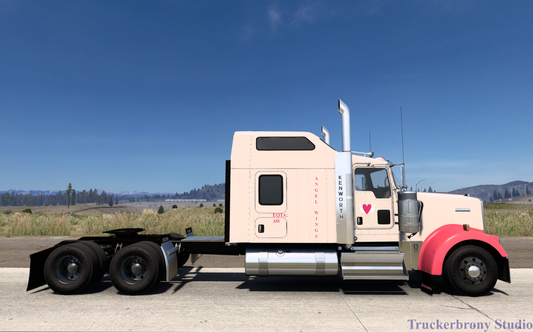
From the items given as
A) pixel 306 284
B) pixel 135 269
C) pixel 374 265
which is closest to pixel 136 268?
pixel 135 269

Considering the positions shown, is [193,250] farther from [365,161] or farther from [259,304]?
[365,161]

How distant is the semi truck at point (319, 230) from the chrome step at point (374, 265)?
0.07 feet

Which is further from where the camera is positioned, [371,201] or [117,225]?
[117,225]

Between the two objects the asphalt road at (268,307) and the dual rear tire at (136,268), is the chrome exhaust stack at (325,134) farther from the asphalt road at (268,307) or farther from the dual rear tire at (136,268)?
the dual rear tire at (136,268)

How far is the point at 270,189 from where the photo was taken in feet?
22.0

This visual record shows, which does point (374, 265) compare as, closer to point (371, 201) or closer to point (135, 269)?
point (371, 201)

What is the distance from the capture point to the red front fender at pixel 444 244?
6.32 m

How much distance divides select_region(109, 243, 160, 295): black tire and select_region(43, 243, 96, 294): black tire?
1.68 ft

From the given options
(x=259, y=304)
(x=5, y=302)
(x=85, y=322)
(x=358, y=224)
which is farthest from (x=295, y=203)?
(x=5, y=302)

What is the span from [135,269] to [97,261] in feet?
2.76

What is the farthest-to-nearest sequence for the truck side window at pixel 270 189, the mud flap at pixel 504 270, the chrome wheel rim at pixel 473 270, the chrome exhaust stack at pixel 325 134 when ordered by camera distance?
the chrome exhaust stack at pixel 325 134 → the truck side window at pixel 270 189 → the chrome wheel rim at pixel 473 270 → the mud flap at pixel 504 270

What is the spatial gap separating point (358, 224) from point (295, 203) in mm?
1452

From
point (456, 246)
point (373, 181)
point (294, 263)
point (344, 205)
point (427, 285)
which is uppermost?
point (373, 181)

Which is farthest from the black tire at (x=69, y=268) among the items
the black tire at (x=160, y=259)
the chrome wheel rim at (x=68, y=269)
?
the black tire at (x=160, y=259)
